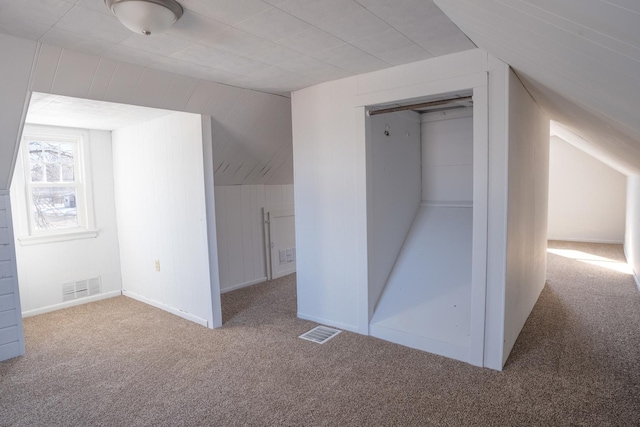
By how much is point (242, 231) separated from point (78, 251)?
5.99 feet

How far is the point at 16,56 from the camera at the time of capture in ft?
7.22

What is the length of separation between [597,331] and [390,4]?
3130 mm

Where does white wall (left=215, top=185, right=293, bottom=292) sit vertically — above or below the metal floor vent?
above

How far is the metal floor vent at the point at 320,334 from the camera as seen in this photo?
312 centimetres

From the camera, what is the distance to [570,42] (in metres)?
1.24

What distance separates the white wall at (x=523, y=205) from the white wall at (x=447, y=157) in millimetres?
594

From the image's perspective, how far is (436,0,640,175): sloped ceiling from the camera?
0.90 metres

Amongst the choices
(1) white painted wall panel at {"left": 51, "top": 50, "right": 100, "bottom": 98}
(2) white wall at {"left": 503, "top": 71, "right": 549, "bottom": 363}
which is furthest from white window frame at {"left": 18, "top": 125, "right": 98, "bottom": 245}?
(2) white wall at {"left": 503, "top": 71, "right": 549, "bottom": 363}

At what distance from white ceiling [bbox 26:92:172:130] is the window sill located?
1.16 metres

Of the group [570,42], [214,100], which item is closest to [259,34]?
[214,100]

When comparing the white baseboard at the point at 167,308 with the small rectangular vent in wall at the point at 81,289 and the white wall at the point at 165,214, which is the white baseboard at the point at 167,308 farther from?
the small rectangular vent in wall at the point at 81,289

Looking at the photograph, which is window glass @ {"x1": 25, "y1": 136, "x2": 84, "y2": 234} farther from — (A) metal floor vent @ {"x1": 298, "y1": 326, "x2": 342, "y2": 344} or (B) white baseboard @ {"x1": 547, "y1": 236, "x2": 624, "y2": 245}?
(B) white baseboard @ {"x1": 547, "y1": 236, "x2": 624, "y2": 245}

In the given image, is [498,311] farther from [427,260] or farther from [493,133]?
[493,133]

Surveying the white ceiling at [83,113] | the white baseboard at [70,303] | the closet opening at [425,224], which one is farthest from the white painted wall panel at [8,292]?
the closet opening at [425,224]
